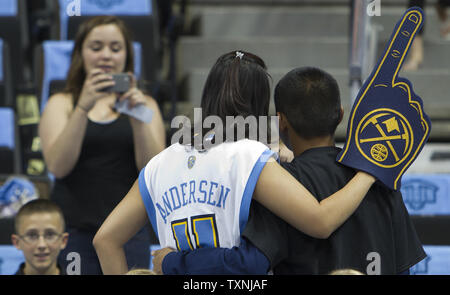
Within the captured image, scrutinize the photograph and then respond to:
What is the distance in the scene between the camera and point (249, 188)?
128 cm

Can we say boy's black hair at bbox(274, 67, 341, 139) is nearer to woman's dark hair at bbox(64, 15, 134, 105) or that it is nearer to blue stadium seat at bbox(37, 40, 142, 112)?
woman's dark hair at bbox(64, 15, 134, 105)

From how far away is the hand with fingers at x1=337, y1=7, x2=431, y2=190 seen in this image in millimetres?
1307

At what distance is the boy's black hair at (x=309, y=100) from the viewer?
54.3 inches

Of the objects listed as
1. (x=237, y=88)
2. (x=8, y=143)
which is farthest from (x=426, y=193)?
(x=8, y=143)

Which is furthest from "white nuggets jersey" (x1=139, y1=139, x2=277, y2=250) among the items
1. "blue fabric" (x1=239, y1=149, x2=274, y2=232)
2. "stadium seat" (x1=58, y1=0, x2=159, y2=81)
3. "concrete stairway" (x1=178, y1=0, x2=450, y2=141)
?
"stadium seat" (x1=58, y1=0, x2=159, y2=81)

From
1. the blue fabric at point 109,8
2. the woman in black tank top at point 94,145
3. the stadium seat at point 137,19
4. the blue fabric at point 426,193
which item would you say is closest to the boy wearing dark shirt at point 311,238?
the woman in black tank top at point 94,145

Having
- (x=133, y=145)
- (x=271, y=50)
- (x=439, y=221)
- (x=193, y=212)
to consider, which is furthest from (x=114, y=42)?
(x=271, y=50)

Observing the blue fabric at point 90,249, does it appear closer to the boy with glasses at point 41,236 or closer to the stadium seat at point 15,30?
the boy with glasses at point 41,236

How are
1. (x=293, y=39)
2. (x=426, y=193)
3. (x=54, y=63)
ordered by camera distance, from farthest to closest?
(x=293, y=39) < (x=54, y=63) < (x=426, y=193)

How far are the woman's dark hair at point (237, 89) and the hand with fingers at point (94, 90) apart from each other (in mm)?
608

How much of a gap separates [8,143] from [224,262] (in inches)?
98.2

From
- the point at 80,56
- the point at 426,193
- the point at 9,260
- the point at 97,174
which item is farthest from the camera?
the point at 426,193

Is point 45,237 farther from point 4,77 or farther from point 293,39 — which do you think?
point 293,39

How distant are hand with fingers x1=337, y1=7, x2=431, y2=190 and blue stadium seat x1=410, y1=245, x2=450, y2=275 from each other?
615mm
